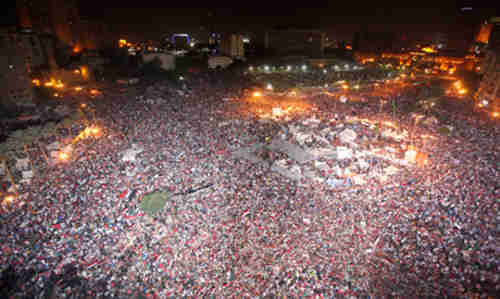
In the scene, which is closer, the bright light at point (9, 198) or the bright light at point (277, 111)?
the bright light at point (9, 198)

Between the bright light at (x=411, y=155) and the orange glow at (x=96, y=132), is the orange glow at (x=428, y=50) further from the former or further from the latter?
the orange glow at (x=96, y=132)

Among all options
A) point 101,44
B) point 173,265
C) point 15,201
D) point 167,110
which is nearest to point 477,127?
point 173,265

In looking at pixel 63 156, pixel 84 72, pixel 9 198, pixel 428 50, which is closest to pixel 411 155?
pixel 63 156

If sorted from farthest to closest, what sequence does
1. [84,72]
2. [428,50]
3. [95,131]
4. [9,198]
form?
[428,50] → [84,72] → [95,131] → [9,198]

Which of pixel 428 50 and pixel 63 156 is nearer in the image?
pixel 63 156

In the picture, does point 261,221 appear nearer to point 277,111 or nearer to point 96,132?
point 277,111

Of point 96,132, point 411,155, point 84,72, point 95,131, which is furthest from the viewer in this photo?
point 84,72

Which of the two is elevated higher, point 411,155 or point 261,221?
point 411,155

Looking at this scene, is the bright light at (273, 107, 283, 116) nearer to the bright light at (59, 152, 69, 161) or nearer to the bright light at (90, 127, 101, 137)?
the bright light at (90, 127, 101, 137)

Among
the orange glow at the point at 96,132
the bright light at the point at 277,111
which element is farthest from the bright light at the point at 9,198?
the bright light at the point at 277,111

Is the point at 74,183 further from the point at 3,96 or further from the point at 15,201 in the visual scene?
the point at 3,96

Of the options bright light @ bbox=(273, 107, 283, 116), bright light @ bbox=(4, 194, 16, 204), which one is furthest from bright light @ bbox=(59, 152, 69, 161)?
bright light @ bbox=(273, 107, 283, 116)

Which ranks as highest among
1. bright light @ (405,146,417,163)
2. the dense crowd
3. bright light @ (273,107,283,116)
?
bright light @ (273,107,283,116)
